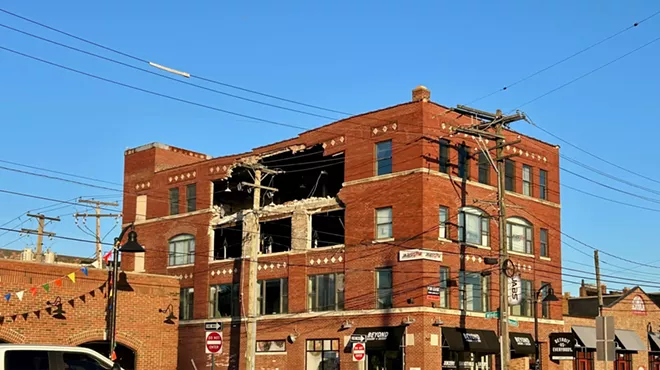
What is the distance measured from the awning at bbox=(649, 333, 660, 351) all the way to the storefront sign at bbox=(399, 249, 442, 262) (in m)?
22.2

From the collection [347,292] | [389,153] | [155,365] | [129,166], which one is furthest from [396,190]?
[129,166]

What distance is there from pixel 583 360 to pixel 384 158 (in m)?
18.2

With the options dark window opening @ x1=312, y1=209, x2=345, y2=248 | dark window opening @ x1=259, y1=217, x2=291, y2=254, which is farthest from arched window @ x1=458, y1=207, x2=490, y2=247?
dark window opening @ x1=259, y1=217, x2=291, y2=254

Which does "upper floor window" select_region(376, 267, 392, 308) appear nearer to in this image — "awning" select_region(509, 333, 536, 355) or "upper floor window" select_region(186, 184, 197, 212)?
"awning" select_region(509, 333, 536, 355)

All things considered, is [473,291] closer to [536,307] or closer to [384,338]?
[536,307]

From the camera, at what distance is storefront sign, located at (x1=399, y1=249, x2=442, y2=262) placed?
3934 centimetres

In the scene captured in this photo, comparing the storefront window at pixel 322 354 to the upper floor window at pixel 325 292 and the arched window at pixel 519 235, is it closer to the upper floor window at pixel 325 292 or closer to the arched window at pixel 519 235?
the upper floor window at pixel 325 292

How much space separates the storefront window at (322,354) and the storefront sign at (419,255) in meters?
5.83

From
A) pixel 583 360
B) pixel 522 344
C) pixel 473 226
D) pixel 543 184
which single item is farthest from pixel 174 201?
pixel 583 360

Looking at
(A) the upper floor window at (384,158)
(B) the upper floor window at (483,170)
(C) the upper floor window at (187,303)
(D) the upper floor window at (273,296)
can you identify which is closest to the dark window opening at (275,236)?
(D) the upper floor window at (273,296)

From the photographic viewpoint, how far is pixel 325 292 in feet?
143

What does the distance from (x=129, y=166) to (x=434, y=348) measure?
26.3 m

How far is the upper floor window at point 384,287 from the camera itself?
4050cm

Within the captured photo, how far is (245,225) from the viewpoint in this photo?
4747 centimetres
